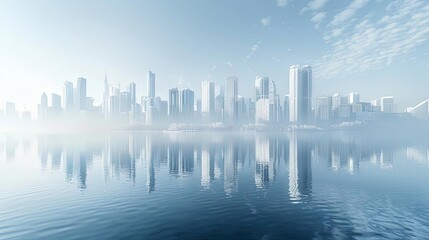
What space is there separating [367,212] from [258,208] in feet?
65.1

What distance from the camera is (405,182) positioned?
219ft

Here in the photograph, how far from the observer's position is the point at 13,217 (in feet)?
127

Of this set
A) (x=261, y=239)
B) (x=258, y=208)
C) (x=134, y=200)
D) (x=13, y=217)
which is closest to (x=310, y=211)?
(x=258, y=208)

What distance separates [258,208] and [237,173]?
3617 cm

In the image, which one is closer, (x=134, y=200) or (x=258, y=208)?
(x=258, y=208)

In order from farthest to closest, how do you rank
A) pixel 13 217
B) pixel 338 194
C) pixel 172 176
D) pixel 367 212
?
1. pixel 172 176
2. pixel 338 194
3. pixel 367 212
4. pixel 13 217

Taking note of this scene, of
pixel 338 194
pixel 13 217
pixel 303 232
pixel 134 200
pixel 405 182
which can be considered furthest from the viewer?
pixel 405 182

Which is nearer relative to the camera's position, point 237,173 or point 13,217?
point 13,217

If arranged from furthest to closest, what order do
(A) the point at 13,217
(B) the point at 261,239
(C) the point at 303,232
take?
(A) the point at 13,217
(C) the point at 303,232
(B) the point at 261,239

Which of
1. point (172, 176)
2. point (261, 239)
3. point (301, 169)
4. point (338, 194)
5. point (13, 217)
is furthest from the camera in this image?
point (301, 169)

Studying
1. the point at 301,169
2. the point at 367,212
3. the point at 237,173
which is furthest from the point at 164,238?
the point at 301,169

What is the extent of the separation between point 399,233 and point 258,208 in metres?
21.5

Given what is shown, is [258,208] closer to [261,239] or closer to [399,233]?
[261,239]

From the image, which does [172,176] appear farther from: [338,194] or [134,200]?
[338,194]
